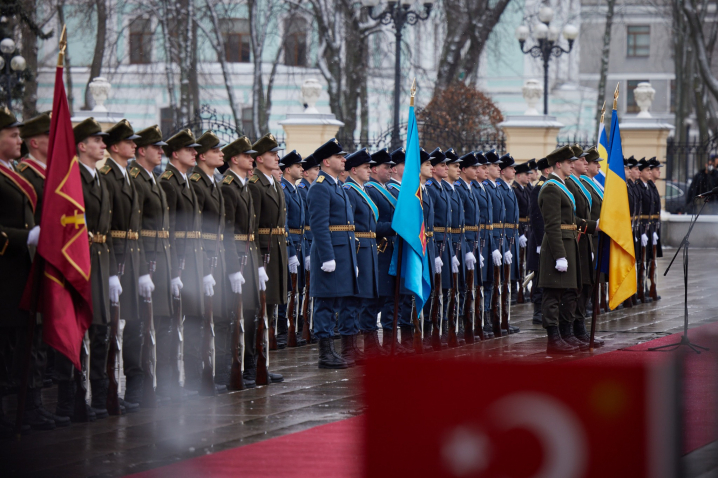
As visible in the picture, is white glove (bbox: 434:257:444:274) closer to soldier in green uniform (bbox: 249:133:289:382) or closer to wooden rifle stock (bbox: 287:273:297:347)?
wooden rifle stock (bbox: 287:273:297:347)

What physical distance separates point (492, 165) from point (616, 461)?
9107 mm

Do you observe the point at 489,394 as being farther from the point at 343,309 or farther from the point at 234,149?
the point at 343,309

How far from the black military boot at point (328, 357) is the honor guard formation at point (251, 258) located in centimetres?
2

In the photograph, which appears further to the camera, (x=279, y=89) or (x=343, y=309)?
(x=279, y=89)

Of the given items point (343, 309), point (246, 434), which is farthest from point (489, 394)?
point (343, 309)

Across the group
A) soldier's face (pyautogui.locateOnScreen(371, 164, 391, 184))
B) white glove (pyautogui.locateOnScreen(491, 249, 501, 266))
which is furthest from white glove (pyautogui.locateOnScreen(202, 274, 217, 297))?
white glove (pyautogui.locateOnScreen(491, 249, 501, 266))

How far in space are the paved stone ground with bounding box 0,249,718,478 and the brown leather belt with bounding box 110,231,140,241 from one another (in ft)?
4.04

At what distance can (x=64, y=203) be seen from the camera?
6.55 metres

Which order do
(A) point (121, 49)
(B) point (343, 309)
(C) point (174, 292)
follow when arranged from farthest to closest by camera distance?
(A) point (121, 49) < (B) point (343, 309) < (C) point (174, 292)

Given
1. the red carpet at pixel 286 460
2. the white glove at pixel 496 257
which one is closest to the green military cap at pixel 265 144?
the red carpet at pixel 286 460

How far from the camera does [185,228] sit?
8.07 metres

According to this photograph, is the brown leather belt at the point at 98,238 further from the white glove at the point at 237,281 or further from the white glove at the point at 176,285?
the white glove at the point at 237,281

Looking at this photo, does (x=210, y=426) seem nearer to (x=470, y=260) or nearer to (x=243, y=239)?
(x=243, y=239)

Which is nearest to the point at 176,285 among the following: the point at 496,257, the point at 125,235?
the point at 125,235
